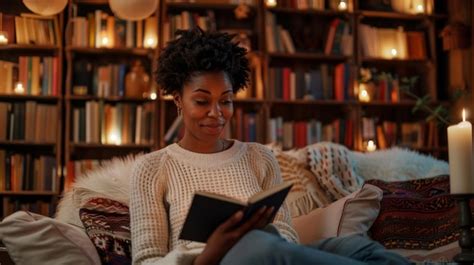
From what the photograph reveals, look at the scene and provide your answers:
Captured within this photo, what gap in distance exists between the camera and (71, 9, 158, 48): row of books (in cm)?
467

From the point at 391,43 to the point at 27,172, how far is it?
269 cm

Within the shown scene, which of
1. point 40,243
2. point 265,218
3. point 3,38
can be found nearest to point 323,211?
point 265,218

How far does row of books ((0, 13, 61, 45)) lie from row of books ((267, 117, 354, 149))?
1.57 metres

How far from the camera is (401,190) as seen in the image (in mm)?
2551

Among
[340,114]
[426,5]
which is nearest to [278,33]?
[340,114]

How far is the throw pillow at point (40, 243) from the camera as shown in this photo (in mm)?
1853

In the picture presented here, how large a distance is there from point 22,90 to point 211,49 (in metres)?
2.90

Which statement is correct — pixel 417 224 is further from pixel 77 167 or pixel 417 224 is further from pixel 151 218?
pixel 77 167

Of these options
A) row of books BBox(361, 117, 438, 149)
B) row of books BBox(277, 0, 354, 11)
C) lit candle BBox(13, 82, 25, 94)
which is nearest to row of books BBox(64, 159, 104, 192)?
lit candle BBox(13, 82, 25, 94)

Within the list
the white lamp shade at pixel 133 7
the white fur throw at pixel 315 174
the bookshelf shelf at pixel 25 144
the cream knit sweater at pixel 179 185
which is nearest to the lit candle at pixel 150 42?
the bookshelf shelf at pixel 25 144

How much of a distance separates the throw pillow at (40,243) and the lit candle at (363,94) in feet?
11.1

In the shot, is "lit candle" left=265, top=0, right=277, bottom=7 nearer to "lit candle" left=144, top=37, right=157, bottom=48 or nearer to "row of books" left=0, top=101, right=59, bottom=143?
"lit candle" left=144, top=37, right=157, bottom=48

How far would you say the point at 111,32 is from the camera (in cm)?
472

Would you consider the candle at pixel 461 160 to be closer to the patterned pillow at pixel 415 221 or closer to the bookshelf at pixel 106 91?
the patterned pillow at pixel 415 221
